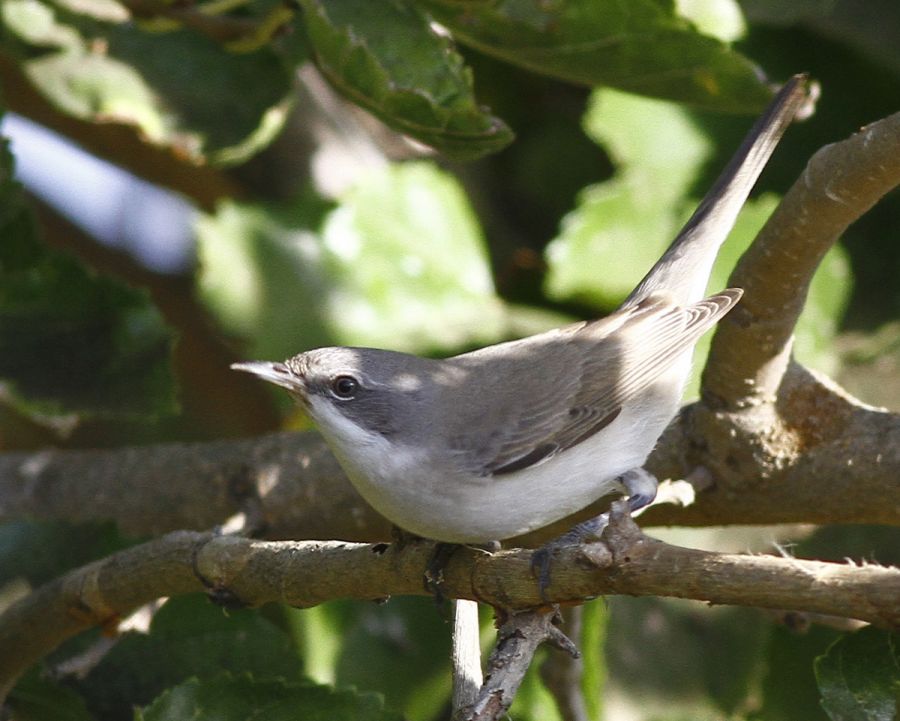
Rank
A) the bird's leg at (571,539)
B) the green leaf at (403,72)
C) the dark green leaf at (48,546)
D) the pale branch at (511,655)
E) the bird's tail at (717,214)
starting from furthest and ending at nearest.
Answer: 1. the dark green leaf at (48,546)
2. the bird's tail at (717,214)
3. the green leaf at (403,72)
4. the bird's leg at (571,539)
5. the pale branch at (511,655)

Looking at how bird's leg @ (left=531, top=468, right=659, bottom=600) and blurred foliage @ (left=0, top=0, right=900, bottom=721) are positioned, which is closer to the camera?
bird's leg @ (left=531, top=468, right=659, bottom=600)

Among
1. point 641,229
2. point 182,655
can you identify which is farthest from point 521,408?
point 641,229

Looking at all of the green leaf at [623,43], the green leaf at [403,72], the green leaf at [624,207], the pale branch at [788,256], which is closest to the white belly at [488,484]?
the pale branch at [788,256]

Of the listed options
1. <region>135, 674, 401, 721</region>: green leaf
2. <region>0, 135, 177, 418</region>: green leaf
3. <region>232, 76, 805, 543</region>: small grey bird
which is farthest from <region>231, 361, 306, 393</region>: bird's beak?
<region>0, 135, 177, 418</region>: green leaf

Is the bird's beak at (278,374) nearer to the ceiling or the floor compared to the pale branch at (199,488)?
nearer to the ceiling

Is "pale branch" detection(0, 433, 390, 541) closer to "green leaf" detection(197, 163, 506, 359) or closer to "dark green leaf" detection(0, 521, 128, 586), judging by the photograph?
"dark green leaf" detection(0, 521, 128, 586)

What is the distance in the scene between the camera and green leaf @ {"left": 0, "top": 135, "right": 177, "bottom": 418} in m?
Result: 3.19

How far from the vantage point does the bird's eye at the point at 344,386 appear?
2562 mm

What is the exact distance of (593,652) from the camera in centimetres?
289

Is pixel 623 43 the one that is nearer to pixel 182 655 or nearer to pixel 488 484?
pixel 488 484

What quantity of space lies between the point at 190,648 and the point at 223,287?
4.11ft

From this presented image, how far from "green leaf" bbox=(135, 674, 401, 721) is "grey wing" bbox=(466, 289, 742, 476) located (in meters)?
0.54

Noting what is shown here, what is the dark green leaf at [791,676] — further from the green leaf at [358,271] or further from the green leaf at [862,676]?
the green leaf at [358,271]

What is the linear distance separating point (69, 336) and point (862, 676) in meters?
2.36
